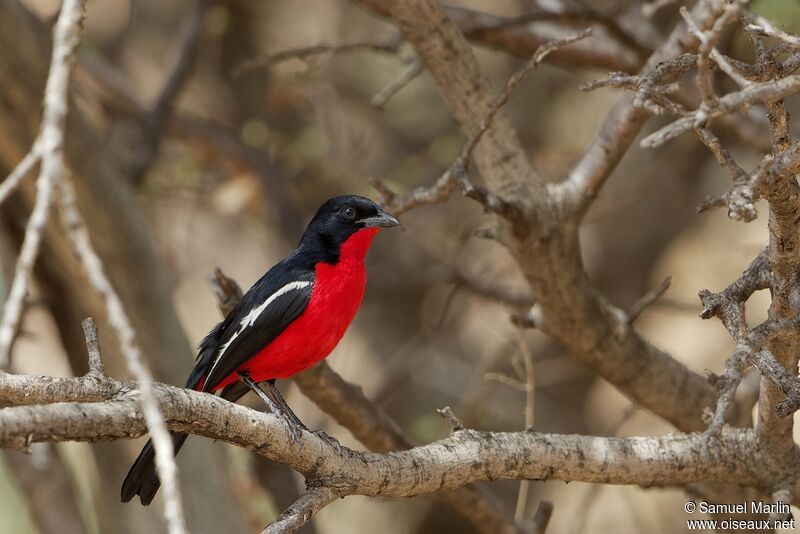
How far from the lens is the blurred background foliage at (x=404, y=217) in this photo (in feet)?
23.3

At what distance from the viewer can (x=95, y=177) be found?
5.19 m

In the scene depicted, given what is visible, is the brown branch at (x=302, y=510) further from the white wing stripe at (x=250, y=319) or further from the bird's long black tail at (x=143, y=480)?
the white wing stripe at (x=250, y=319)

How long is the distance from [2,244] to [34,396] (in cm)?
355

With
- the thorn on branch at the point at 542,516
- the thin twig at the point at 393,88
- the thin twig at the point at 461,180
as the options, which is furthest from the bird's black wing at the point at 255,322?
the thorn on branch at the point at 542,516

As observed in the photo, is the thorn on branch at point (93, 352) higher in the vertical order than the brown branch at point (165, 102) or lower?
lower

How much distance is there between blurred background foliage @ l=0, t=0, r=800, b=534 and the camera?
7.11 meters

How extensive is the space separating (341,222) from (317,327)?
66 cm

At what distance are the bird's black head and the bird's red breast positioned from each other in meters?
0.13

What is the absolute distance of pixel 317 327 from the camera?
4070 millimetres

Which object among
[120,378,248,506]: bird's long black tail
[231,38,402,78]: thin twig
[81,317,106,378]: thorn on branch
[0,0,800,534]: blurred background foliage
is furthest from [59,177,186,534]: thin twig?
[0,0,800,534]: blurred background foliage

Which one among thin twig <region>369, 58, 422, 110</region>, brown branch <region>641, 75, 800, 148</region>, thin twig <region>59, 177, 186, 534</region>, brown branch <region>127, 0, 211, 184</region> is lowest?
thin twig <region>59, 177, 186, 534</region>

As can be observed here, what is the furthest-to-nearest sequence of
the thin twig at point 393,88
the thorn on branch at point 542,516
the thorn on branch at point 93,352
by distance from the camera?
the thin twig at point 393,88 → the thorn on branch at point 542,516 → the thorn on branch at point 93,352

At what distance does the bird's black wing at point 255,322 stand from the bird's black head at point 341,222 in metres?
0.26

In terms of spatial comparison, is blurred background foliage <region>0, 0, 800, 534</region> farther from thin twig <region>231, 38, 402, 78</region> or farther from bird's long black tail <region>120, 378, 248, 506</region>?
bird's long black tail <region>120, 378, 248, 506</region>
